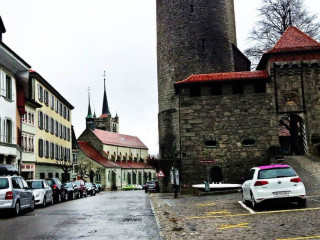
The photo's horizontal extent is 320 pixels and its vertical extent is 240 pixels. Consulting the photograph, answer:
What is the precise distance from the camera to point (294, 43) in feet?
115

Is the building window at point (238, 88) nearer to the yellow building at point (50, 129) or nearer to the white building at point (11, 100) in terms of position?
the white building at point (11, 100)

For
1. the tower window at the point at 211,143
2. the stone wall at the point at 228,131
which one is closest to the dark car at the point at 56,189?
the stone wall at the point at 228,131

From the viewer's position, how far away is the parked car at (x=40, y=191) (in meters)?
22.0

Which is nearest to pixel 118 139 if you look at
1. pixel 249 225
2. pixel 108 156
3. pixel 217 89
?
pixel 108 156

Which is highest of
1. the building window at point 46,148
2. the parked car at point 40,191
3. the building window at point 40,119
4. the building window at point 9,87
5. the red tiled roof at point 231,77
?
the red tiled roof at point 231,77

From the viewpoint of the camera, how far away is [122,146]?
112312mm

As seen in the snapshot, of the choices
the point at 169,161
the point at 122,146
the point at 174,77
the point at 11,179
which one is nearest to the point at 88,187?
the point at 169,161

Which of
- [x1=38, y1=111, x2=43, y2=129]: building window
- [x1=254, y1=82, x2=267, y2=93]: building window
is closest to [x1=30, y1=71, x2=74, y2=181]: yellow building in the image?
[x1=38, y1=111, x2=43, y2=129]: building window

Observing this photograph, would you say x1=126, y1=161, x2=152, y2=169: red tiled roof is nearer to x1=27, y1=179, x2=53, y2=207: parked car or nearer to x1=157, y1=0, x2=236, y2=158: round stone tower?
x1=157, y1=0, x2=236, y2=158: round stone tower

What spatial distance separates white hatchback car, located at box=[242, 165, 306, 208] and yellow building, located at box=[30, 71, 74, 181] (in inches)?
1059

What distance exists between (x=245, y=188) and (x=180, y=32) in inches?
1130

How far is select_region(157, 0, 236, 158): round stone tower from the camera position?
42688 millimetres

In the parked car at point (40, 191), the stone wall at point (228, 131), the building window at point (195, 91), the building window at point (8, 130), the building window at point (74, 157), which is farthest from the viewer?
the building window at point (74, 157)

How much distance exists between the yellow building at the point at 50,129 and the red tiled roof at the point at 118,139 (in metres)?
43.3
